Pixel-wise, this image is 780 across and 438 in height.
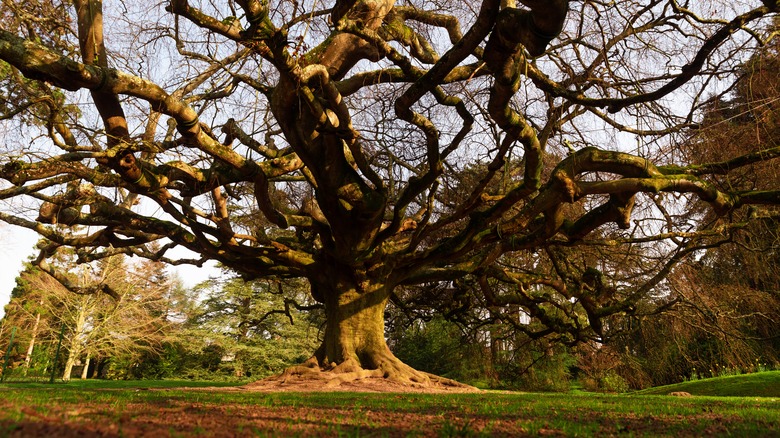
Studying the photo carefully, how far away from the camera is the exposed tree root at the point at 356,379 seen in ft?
26.0

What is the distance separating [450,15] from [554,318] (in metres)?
8.11

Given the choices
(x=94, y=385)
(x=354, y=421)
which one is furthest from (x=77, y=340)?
(x=354, y=421)

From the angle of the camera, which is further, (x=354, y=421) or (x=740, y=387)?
(x=740, y=387)

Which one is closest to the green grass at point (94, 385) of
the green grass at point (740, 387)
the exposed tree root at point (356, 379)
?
the exposed tree root at point (356, 379)

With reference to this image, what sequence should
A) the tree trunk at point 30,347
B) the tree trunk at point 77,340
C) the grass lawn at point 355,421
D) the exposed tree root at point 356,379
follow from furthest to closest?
the tree trunk at point 30,347 < the tree trunk at point 77,340 < the exposed tree root at point 356,379 < the grass lawn at point 355,421

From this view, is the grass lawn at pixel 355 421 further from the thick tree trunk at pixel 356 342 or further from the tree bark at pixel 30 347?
the tree bark at pixel 30 347

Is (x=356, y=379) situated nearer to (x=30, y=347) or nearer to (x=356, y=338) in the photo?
(x=356, y=338)

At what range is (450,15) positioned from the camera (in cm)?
782

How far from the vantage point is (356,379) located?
8.40 meters

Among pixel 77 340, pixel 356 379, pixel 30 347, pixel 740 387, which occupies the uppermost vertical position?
pixel 77 340

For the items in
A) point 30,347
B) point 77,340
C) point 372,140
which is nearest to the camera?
point 372,140

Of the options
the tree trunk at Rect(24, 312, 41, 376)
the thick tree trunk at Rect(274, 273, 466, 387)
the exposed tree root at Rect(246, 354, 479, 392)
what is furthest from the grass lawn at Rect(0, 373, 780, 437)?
the tree trunk at Rect(24, 312, 41, 376)

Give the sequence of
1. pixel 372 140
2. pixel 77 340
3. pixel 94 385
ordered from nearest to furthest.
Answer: pixel 372 140, pixel 94 385, pixel 77 340

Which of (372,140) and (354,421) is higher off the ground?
(372,140)
